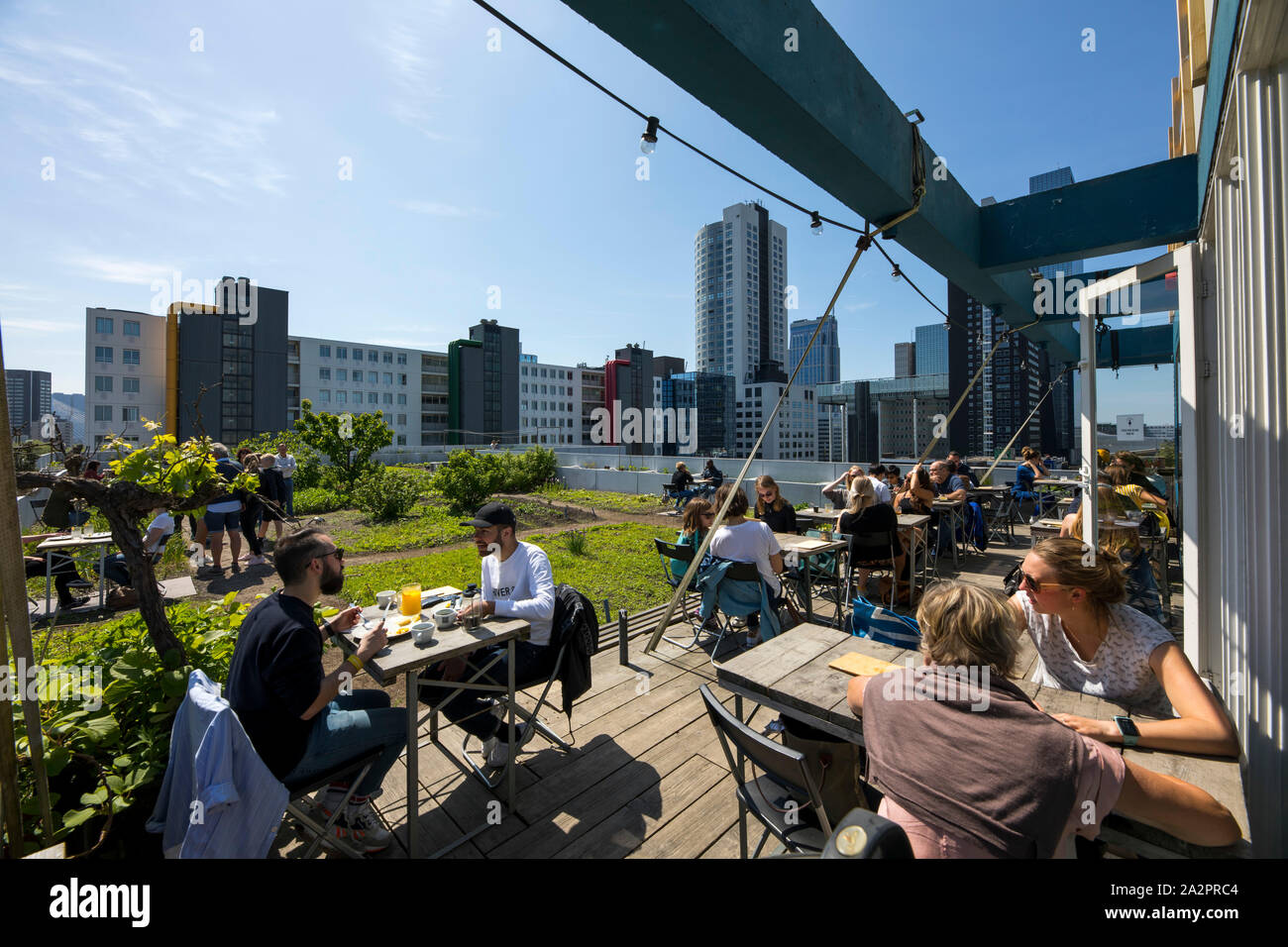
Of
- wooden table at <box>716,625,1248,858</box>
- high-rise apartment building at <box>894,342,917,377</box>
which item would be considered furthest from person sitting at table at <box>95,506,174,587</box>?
high-rise apartment building at <box>894,342,917,377</box>

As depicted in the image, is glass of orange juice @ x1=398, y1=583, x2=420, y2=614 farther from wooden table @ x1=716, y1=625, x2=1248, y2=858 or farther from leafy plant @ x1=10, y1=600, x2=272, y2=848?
wooden table @ x1=716, y1=625, x2=1248, y2=858

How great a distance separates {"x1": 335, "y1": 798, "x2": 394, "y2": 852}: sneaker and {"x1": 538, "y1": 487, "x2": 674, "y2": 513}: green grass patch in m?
12.8

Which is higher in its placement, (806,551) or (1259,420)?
(1259,420)

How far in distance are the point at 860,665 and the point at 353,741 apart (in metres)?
2.35

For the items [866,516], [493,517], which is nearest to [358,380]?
[866,516]

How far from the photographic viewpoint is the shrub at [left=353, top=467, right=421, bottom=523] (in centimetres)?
1327

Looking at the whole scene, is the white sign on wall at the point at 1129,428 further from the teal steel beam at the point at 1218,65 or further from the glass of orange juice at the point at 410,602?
the glass of orange juice at the point at 410,602

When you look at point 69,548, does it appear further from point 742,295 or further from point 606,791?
point 742,295

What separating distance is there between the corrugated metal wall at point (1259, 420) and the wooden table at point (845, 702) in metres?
0.14

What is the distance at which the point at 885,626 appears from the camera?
305 centimetres
